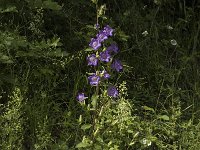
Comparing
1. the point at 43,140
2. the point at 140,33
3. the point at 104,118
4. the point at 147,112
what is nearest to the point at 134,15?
the point at 140,33

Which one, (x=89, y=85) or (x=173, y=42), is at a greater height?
(x=173, y=42)

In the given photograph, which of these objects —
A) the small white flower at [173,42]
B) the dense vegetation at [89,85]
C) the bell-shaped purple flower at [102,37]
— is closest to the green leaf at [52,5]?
the dense vegetation at [89,85]

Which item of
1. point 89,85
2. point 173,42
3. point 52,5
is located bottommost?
point 89,85

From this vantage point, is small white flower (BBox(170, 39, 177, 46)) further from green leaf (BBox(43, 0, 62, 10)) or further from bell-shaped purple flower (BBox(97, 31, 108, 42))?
bell-shaped purple flower (BBox(97, 31, 108, 42))

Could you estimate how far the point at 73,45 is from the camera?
366 cm

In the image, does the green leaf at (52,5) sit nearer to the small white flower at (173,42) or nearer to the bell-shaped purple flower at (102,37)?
the bell-shaped purple flower at (102,37)

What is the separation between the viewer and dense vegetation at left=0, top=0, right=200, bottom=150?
9.05 feet

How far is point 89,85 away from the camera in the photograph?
10.8 ft

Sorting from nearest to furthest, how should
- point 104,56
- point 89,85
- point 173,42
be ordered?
point 104,56
point 89,85
point 173,42

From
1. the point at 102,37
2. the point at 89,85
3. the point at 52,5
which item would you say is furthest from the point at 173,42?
the point at 102,37

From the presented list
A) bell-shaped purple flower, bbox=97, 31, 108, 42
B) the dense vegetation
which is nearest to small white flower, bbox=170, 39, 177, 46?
the dense vegetation

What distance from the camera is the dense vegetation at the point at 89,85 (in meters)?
2.76

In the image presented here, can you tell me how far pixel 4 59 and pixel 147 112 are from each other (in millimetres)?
1010

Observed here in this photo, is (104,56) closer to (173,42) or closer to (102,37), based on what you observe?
(102,37)
